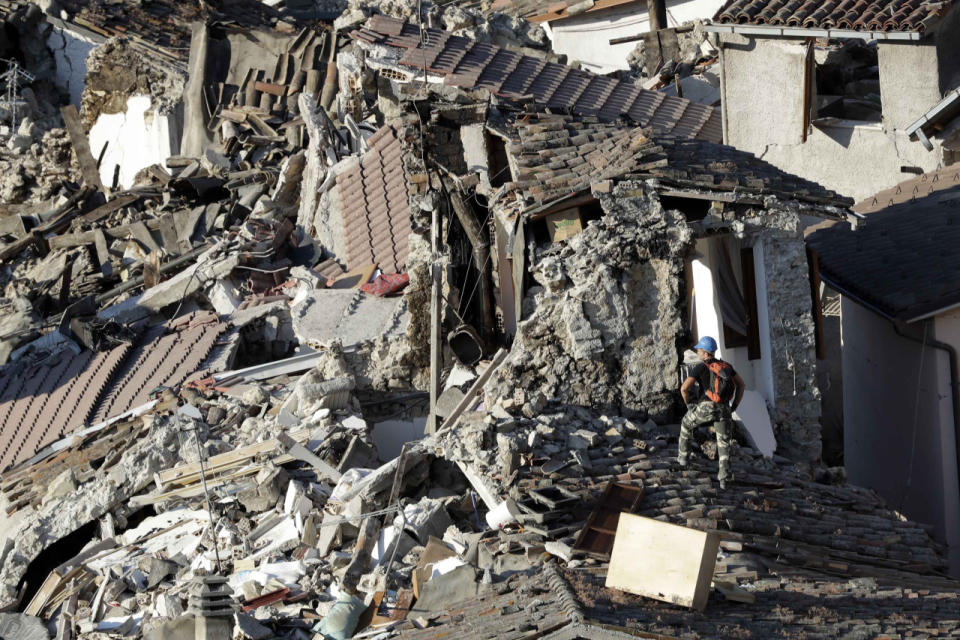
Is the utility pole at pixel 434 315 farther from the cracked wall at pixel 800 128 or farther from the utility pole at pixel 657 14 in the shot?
the utility pole at pixel 657 14

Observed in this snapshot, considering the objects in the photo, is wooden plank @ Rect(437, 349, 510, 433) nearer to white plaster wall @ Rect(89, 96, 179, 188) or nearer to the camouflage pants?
the camouflage pants

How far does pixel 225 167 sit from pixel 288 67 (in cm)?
323

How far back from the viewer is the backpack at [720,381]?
13.8 metres

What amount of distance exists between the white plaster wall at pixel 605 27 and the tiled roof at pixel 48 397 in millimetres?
14742

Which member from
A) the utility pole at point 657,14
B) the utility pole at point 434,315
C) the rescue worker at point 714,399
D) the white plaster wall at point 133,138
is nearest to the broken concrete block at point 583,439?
the rescue worker at point 714,399

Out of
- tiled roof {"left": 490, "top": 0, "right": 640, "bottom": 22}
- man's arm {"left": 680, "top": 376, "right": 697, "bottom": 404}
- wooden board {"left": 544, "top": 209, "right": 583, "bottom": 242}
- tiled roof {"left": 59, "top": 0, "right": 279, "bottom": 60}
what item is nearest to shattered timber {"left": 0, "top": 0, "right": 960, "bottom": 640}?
wooden board {"left": 544, "top": 209, "right": 583, "bottom": 242}

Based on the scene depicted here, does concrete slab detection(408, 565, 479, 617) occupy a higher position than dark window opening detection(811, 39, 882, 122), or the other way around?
dark window opening detection(811, 39, 882, 122)

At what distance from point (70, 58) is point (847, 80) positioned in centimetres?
1676

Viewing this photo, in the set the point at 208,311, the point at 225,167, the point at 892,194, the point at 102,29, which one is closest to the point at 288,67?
the point at 225,167

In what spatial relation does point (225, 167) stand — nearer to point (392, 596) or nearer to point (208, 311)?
point (208, 311)

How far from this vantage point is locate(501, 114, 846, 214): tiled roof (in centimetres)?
1525

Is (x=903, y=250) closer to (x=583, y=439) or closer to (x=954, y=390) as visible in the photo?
(x=954, y=390)

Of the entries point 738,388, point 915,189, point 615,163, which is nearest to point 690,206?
point 615,163

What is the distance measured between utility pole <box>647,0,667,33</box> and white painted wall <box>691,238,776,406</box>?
51.5 ft
